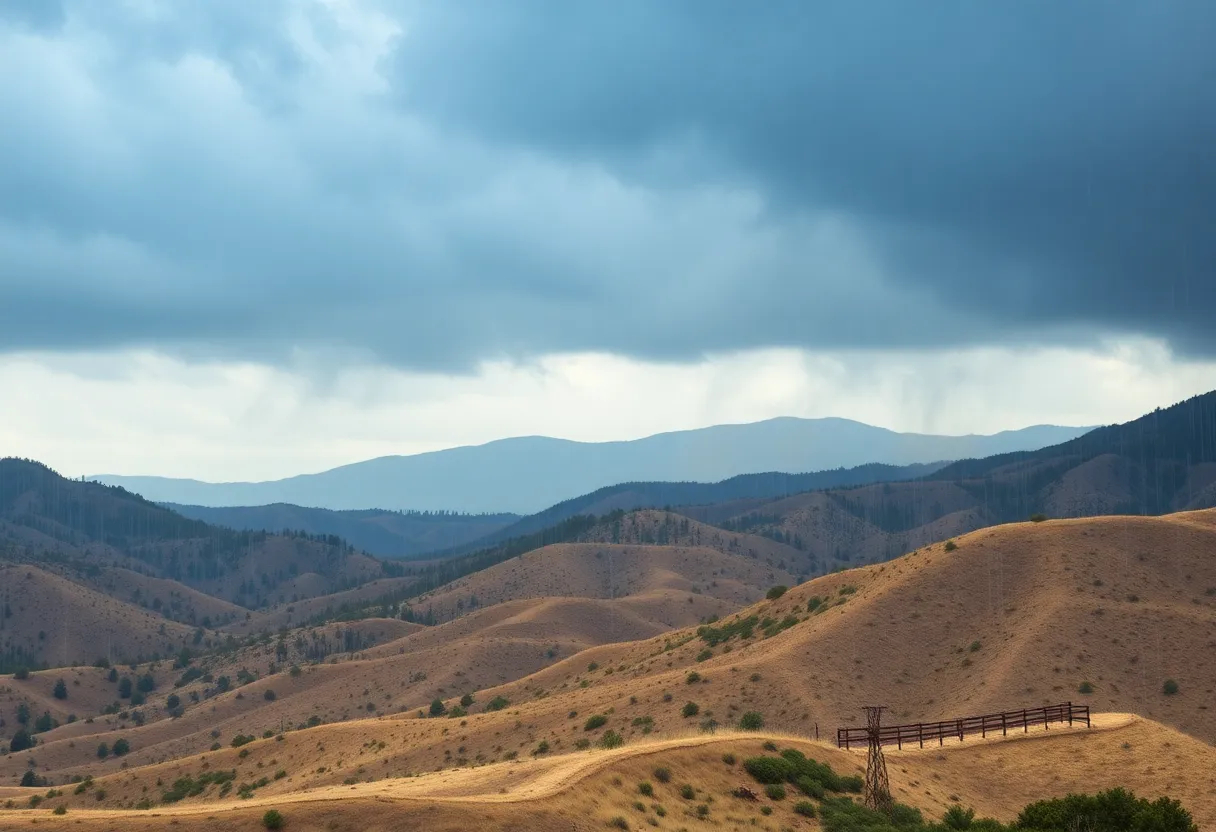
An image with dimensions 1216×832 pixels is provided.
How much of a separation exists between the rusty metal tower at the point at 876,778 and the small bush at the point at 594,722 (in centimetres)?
3226

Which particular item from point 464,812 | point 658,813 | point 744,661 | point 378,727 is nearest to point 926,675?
point 744,661

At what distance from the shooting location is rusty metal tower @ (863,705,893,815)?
159 ft

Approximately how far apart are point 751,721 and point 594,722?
1303 centimetres

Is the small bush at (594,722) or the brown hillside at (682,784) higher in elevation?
the brown hillside at (682,784)

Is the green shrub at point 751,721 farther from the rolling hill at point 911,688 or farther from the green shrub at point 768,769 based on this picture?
the green shrub at point 768,769

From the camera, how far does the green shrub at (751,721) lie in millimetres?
71875

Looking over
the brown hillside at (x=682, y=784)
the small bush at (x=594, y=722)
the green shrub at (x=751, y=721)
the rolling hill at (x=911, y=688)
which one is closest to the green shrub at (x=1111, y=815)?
the brown hillside at (x=682, y=784)

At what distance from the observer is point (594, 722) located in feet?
266

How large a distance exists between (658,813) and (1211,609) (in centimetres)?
6865

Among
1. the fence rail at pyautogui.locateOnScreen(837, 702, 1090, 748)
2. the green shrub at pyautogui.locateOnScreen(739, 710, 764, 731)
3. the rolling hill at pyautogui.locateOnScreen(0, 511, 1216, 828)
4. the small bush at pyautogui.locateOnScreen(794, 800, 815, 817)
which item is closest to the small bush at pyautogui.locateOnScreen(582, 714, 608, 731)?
the rolling hill at pyautogui.locateOnScreen(0, 511, 1216, 828)

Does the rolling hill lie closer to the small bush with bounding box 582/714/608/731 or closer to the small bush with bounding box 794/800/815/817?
the small bush with bounding box 582/714/608/731

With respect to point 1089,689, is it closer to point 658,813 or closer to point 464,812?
point 658,813

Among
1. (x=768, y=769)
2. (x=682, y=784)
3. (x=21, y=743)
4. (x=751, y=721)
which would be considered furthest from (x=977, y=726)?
(x=21, y=743)

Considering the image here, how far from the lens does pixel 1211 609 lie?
95.1 metres
